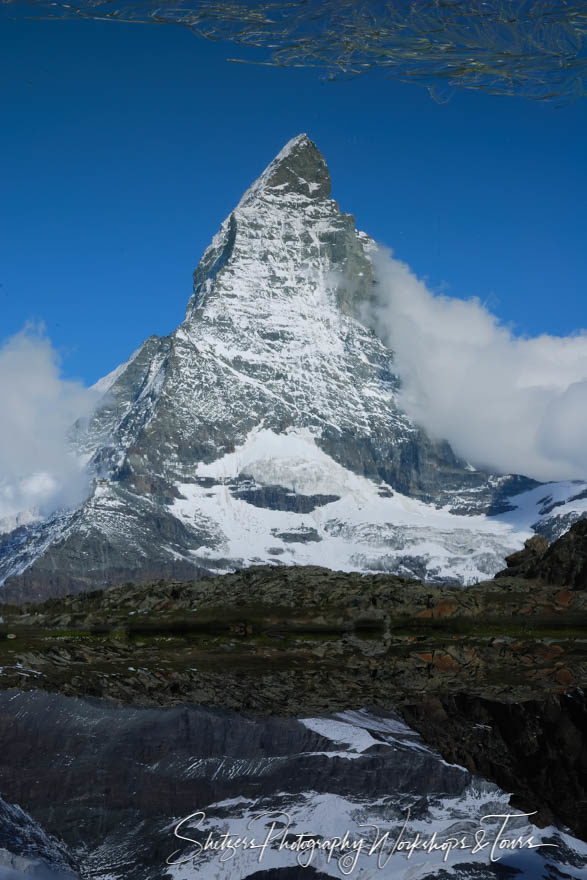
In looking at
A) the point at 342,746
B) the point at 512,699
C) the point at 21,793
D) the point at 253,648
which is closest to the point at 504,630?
the point at 253,648

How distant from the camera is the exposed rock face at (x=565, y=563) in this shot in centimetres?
2736

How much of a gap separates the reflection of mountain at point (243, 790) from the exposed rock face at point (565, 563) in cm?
1624

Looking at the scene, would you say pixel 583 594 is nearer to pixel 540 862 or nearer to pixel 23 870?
pixel 540 862

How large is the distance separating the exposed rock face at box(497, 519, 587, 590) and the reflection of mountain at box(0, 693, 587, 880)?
1624cm

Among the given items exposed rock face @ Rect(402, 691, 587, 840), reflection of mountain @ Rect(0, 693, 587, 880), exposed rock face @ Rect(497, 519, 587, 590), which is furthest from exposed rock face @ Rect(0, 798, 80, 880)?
exposed rock face @ Rect(497, 519, 587, 590)

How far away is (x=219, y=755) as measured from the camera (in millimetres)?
11383

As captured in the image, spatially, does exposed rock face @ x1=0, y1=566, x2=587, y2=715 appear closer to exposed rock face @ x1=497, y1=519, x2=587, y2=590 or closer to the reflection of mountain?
exposed rock face @ x1=497, y1=519, x2=587, y2=590

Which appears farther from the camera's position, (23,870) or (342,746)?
(342,746)

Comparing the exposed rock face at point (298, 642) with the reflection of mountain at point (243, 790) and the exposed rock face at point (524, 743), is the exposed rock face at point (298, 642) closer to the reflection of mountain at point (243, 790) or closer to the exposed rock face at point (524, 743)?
the exposed rock face at point (524, 743)

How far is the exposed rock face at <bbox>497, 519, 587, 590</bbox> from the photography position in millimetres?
27359

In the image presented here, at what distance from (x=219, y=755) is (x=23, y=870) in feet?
11.4

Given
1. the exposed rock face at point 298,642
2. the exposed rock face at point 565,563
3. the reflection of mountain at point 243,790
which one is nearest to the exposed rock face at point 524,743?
the reflection of mountain at point 243,790

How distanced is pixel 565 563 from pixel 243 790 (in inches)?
793

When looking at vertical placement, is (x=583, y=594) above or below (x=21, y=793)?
above
